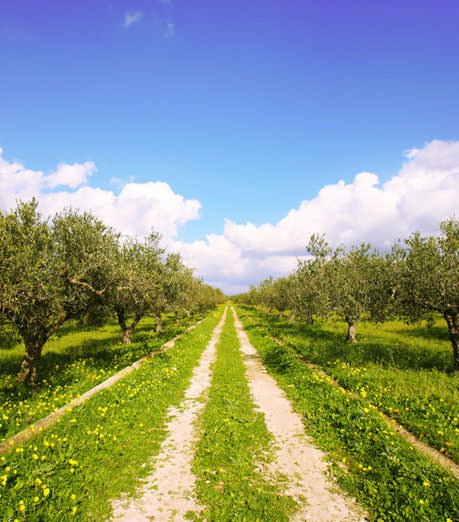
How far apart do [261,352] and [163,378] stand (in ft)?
36.5

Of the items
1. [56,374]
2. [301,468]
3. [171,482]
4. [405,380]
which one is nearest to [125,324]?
[56,374]

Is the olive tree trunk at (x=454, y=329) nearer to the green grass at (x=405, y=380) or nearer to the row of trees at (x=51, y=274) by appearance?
the green grass at (x=405, y=380)

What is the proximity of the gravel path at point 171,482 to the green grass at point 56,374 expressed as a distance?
4802 millimetres

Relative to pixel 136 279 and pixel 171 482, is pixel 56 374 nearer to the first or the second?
pixel 136 279

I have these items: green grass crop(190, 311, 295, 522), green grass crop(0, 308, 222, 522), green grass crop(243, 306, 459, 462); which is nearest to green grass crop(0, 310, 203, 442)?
green grass crop(0, 308, 222, 522)

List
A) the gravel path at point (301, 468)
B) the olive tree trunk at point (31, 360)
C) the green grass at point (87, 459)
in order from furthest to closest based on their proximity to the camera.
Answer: the olive tree trunk at point (31, 360) < the gravel path at point (301, 468) < the green grass at point (87, 459)

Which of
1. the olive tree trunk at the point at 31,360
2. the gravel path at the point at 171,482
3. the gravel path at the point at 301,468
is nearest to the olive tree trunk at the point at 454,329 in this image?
the gravel path at the point at 301,468

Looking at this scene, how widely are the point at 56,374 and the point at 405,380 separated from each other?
19.2m

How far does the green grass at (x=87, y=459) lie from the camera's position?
570 centimetres

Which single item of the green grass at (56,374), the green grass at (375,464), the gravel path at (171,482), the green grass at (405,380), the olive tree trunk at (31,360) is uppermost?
the olive tree trunk at (31,360)

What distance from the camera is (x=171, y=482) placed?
6.88m

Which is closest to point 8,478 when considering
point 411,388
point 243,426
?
point 243,426

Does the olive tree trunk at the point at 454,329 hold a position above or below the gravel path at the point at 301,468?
above

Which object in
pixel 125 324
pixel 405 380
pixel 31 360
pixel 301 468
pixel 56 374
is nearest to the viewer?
pixel 301 468
